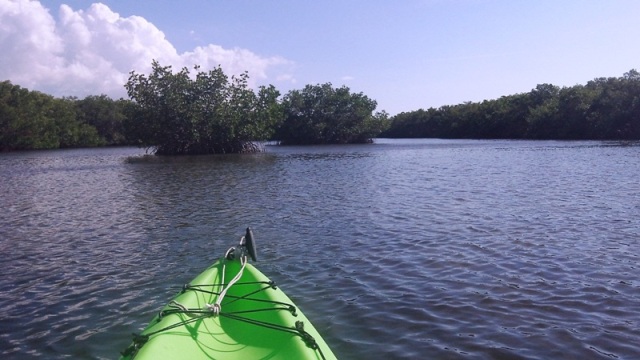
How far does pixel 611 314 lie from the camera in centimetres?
795

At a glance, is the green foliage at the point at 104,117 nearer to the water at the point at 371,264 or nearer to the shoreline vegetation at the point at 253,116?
the shoreline vegetation at the point at 253,116

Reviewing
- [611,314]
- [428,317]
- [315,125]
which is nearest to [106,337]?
[428,317]

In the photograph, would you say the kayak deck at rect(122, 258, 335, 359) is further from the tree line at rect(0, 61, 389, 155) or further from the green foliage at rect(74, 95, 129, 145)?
the green foliage at rect(74, 95, 129, 145)

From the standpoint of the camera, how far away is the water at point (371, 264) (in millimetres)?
7383

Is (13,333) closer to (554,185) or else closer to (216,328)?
(216,328)

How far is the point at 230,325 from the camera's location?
6.10 meters

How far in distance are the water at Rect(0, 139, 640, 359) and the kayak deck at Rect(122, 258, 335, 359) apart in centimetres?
137

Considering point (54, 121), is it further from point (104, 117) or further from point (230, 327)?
point (230, 327)

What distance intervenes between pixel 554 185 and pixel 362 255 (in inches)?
603

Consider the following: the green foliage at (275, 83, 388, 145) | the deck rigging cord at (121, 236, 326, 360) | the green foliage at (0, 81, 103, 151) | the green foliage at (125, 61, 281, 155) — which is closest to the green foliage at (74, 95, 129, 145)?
the green foliage at (0, 81, 103, 151)

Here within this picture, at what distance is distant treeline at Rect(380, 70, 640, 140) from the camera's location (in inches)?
3182

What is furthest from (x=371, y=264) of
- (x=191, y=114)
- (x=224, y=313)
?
(x=191, y=114)

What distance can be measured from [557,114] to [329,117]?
127 ft

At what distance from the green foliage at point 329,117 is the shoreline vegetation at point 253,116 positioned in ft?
0.57
